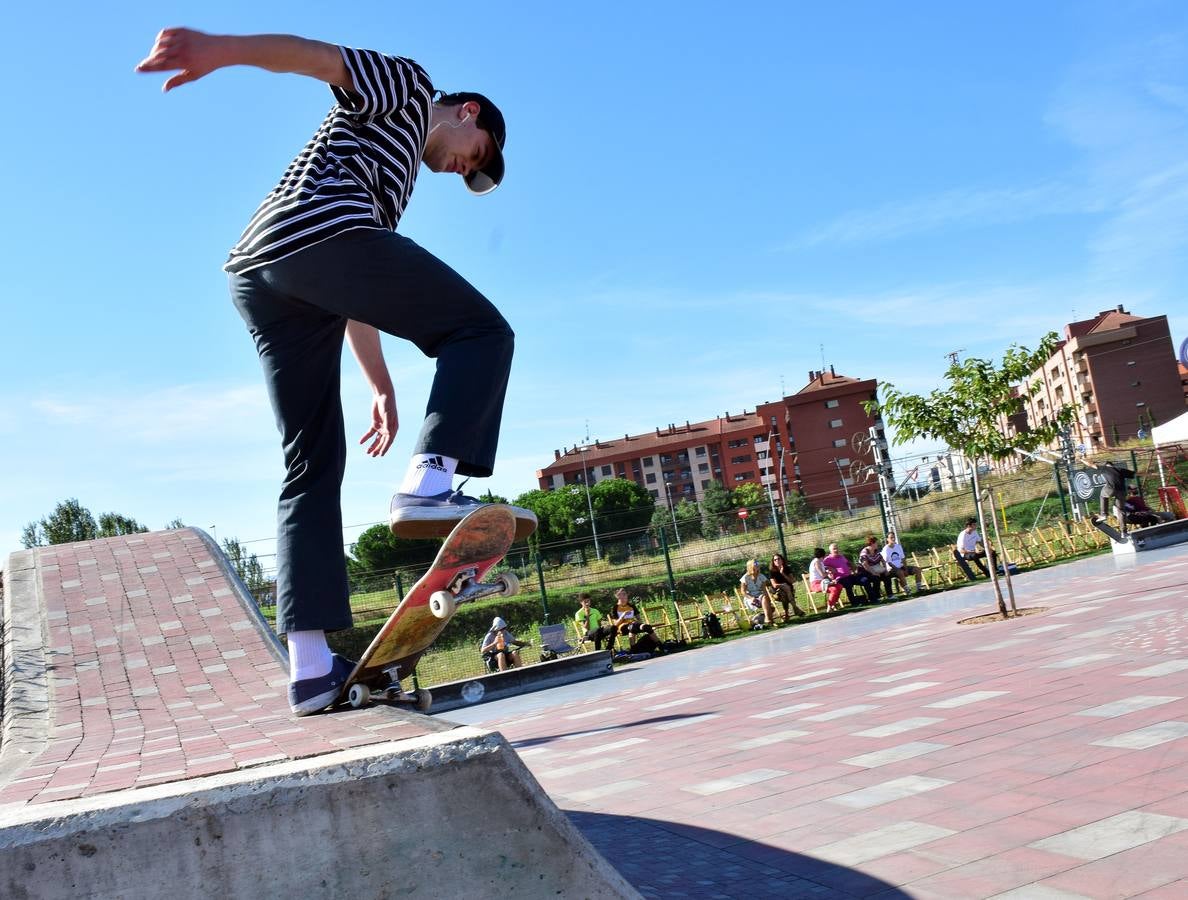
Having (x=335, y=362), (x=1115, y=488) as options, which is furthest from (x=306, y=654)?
(x=1115, y=488)

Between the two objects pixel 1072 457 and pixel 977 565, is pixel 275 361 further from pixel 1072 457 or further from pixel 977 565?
pixel 1072 457

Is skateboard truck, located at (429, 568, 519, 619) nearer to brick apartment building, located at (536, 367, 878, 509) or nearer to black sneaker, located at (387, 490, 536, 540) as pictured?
black sneaker, located at (387, 490, 536, 540)

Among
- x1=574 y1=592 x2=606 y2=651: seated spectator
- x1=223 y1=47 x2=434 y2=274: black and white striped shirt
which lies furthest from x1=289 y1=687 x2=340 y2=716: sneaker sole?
x1=574 y1=592 x2=606 y2=651: seated spectator

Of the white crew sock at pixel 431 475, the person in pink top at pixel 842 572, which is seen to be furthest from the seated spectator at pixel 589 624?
the white crew sock at pixel 431 475

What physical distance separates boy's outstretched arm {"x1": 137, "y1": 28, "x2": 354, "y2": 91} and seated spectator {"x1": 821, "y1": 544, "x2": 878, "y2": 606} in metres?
19.4

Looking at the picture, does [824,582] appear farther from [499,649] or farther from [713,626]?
[499,649]

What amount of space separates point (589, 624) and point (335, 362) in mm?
15508

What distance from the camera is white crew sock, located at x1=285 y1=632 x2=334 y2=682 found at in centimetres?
296

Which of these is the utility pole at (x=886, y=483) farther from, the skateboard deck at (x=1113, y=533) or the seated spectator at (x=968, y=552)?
the skateboard deck at (x=1113, y=533)

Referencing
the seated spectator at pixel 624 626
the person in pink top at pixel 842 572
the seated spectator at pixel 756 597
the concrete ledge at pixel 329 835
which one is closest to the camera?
the concrete ledge at pixel 329 835

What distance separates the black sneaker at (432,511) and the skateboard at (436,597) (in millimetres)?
43

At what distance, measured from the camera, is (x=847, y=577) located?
67.8 feet

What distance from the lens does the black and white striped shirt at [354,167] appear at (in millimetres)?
2729

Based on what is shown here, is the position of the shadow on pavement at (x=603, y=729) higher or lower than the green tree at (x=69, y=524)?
lower
